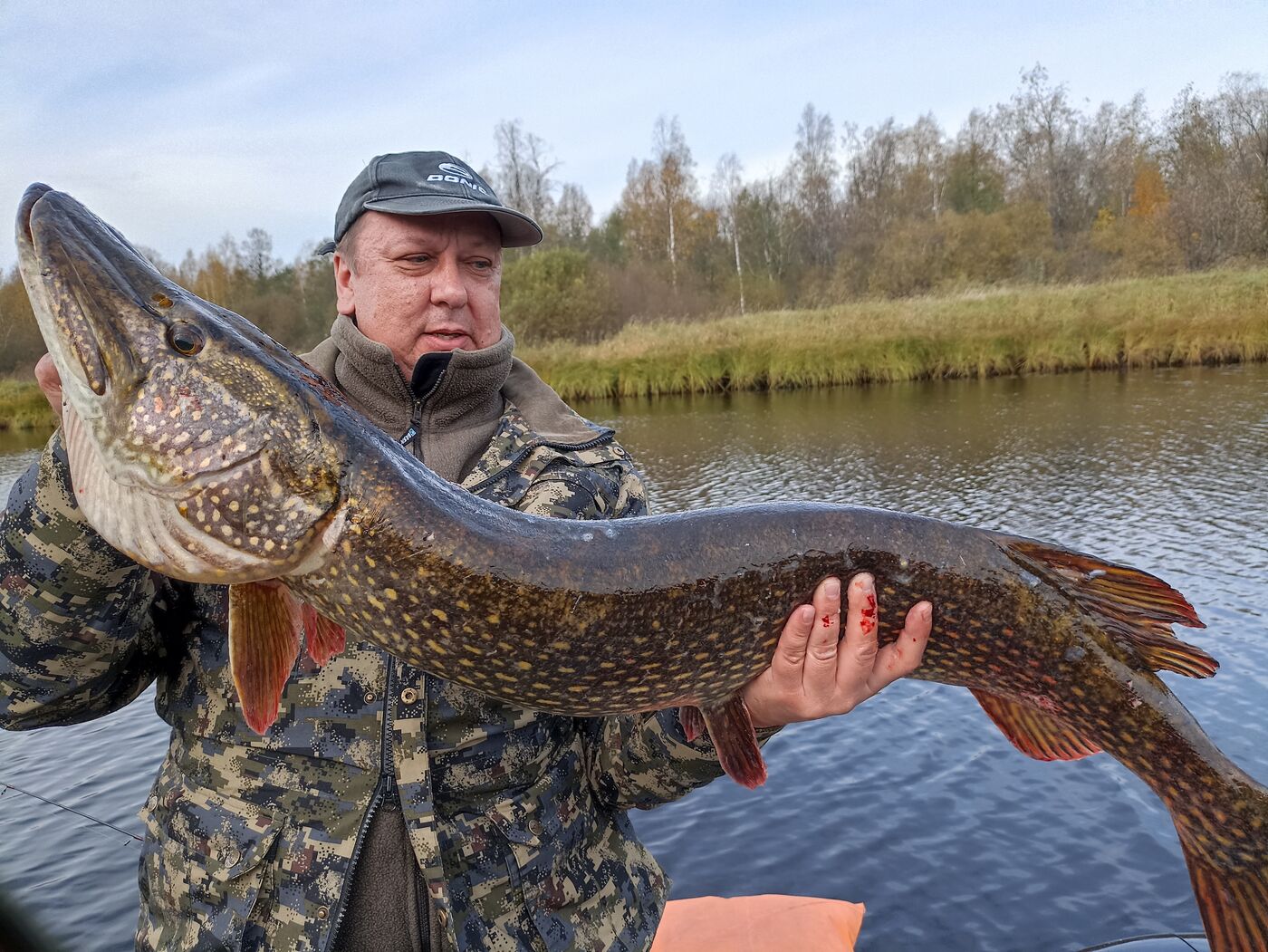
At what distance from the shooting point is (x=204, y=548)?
5.08ft

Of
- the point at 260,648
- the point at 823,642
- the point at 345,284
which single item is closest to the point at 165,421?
the point at 260,648

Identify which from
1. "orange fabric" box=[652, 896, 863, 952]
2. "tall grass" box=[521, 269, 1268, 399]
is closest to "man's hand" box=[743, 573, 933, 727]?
"orange fabric" box=[652, 896, 863, 952]

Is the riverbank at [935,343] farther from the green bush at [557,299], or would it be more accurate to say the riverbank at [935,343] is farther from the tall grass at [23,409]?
the green bush at [557,299]

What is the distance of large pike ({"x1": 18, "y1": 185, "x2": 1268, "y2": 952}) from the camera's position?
60.7 inches

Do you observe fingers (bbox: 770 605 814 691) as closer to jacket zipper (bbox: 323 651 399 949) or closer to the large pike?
the large pike

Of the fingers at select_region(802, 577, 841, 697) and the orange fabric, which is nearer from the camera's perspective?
the fingers at select_region(802, 577, 841, 697)

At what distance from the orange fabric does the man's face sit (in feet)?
8.21

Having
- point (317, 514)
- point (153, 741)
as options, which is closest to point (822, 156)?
point (153, 741)

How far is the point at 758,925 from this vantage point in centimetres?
351

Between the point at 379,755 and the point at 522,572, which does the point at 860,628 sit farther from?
the point at 379,755

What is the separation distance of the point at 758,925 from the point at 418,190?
300cm

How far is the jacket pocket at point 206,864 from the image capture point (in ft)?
5.59

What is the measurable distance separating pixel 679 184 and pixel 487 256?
147 ft

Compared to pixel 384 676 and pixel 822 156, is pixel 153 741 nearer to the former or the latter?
pixel 384 676
